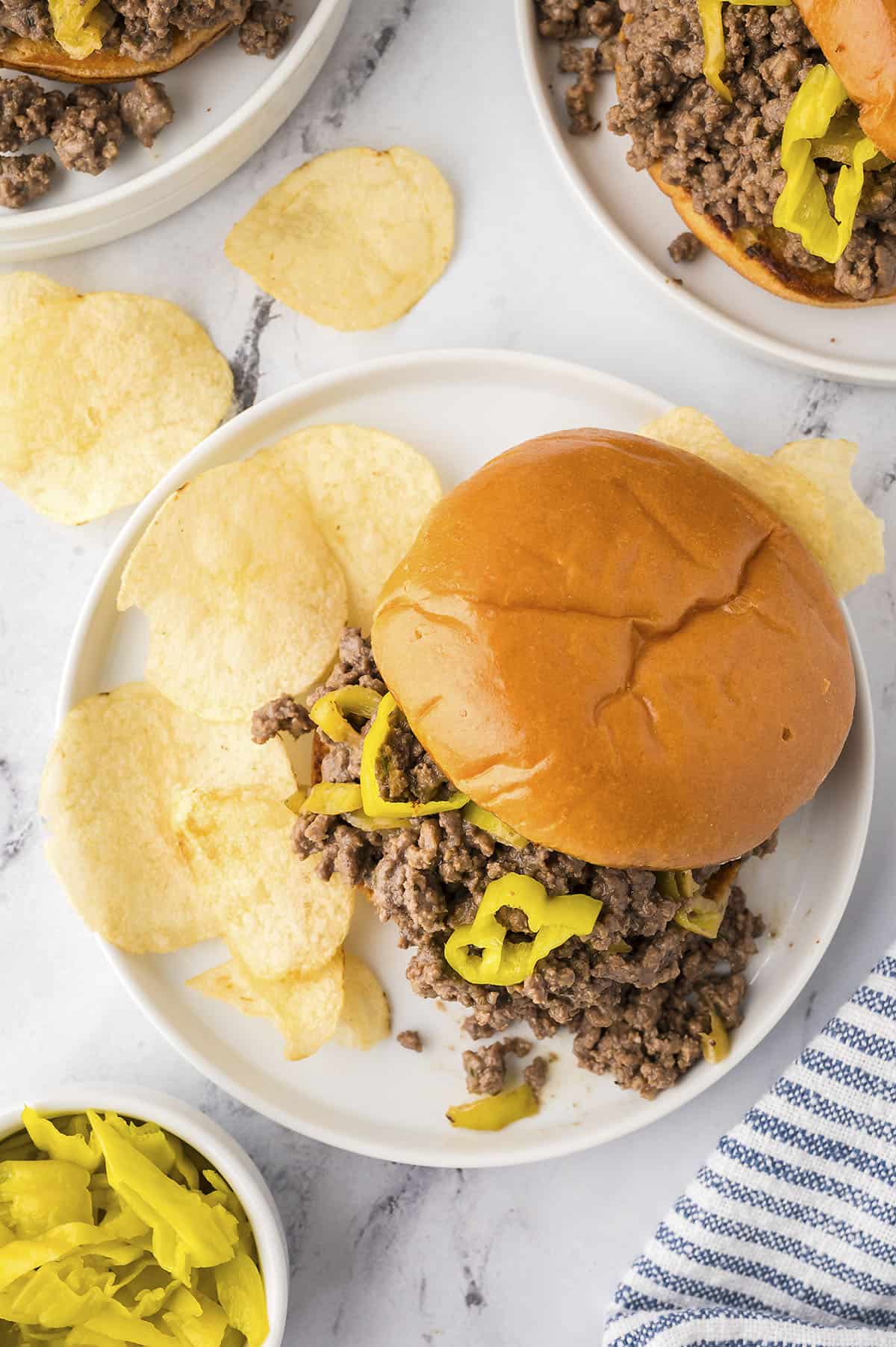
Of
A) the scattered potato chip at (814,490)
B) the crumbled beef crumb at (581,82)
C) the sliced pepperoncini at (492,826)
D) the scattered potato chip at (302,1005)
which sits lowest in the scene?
the scattered potato chip at (302,1005)

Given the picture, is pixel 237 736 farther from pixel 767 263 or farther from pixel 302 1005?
pixel 767 263

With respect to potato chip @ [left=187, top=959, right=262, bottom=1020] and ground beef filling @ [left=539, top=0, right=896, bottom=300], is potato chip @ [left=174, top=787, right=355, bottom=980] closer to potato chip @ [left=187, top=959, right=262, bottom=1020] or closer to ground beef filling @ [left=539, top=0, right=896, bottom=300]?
potato chip @ [left=187, top=959, right=262, bottom=1020]

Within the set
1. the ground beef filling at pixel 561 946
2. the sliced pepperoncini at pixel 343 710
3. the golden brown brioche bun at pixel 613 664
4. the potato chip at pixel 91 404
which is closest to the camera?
the golden brown brioche bun at pixel 613 664

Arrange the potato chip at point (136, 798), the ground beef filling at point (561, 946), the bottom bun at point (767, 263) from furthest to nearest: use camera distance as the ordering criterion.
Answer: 1. the potato chip at point (136, 798)
2. the bottom bun at point (767, 263)
3. the ground beef filling at point (561, 946)

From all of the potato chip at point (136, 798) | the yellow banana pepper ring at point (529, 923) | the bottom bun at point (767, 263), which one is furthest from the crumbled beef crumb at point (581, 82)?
the yellow banana pepper ring at point (529, 923)

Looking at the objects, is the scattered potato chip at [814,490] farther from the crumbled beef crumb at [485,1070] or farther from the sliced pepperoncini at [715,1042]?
the crumbled beef crumb at [485,1070]

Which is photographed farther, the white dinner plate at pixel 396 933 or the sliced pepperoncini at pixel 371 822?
the white dinner plate at pixel 396 933

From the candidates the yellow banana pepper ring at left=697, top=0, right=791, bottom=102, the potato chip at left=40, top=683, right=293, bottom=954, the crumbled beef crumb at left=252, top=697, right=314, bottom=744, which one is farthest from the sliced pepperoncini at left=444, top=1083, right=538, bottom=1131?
the yellow banana pepper ring at left=697, top=0, right=791, bottom=102
